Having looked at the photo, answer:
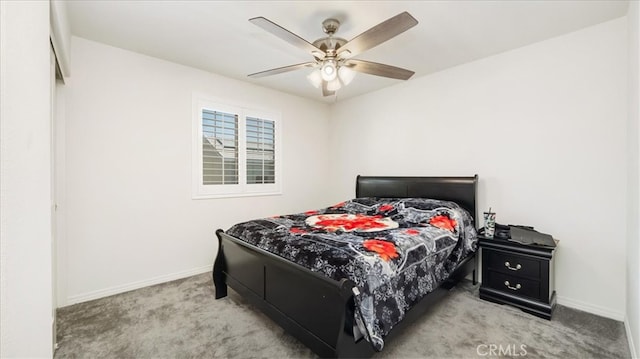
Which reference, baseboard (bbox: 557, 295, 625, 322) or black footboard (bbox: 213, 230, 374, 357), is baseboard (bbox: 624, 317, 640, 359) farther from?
black footboard (bbox: 213, 230, 374, 357)

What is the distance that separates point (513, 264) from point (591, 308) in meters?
0.78

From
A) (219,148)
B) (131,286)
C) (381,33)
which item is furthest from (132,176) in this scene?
(381,33)

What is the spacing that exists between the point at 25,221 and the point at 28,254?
0.37ft

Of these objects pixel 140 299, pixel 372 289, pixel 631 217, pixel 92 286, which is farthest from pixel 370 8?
pixel 92 286

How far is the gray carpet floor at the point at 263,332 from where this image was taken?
1.95 m

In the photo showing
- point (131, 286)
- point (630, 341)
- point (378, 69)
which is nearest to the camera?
point (630, 341)

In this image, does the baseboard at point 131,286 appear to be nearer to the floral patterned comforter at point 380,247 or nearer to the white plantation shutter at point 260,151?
the floral patterned comforter at point 380,247

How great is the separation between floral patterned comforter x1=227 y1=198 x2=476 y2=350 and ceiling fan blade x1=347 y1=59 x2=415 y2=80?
1.41 meters

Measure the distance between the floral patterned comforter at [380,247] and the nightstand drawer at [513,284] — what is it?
32 centimetres

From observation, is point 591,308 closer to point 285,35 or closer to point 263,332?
point 263,332

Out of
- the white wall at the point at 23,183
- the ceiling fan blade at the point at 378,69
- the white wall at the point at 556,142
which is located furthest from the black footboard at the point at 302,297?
the ceiling fan blade at the point at 378,69

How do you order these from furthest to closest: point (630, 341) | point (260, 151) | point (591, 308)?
1. point (260, 151)
2. point (591, 308)
3. point (630, 341)

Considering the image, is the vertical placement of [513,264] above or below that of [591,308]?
above

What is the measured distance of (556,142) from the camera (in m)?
2.71
